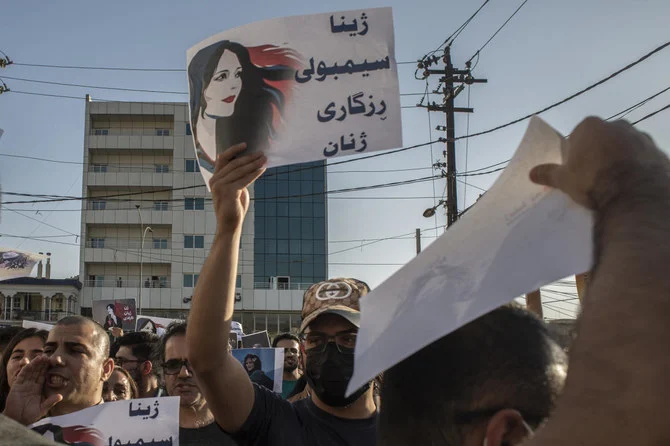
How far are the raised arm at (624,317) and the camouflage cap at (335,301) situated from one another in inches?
77.2

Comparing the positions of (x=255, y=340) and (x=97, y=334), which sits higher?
(x=97, y=334)

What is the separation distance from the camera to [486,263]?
3.56 ft

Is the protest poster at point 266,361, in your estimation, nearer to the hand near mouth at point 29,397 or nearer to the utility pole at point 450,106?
the hand near mouth at point 29,397

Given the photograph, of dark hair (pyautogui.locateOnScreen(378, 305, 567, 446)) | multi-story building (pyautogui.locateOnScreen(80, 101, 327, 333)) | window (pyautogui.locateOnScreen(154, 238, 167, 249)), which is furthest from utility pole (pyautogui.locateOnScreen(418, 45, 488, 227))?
window (pyautogui.locateOnScreen(154, 238, 167, 249))

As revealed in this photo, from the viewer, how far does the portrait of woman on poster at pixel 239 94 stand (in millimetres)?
2236

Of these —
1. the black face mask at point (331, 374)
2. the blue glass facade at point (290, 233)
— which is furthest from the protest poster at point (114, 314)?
the blue glass facade at point (290, 233)

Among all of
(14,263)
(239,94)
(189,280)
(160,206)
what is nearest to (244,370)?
(239,94)

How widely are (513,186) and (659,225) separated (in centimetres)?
38

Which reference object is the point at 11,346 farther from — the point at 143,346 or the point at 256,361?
the point at 256,361

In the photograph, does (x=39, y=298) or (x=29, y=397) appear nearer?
(x=29, y=397)

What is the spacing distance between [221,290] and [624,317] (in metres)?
1.64

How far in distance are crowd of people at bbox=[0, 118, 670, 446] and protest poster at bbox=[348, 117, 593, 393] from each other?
0.13 ft

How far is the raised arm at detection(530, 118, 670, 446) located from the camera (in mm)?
689

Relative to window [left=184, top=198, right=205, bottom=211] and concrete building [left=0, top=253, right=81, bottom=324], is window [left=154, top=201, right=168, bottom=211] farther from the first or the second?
concrete building [left=0, top=253, right=81, bottom=324]
